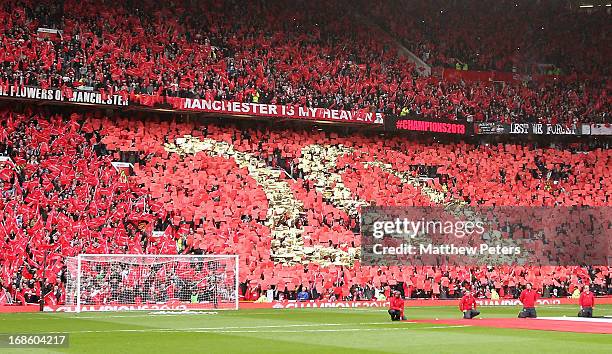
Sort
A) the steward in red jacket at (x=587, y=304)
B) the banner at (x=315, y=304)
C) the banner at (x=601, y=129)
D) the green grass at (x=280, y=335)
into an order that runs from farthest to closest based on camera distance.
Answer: the banner at (x=601, y=129), the banner at (x=315, y=304), the steward in red jacket at (x=587, y=304), the green grass at (x=280, y=335)

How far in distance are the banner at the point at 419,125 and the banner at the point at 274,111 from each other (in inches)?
26.6

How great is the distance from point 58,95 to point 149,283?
10.5 metres

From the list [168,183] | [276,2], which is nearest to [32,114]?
[168,183]

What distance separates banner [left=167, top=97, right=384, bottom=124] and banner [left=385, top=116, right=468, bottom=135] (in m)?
0.67

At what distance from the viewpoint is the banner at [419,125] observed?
50844 millimetres

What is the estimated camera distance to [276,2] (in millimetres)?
55875

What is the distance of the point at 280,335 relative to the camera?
2275 cm

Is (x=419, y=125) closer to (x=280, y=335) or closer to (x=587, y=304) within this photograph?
(x=587, y=304)

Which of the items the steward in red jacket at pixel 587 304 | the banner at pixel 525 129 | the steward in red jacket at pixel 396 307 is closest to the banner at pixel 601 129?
the banner at pixel 525 129

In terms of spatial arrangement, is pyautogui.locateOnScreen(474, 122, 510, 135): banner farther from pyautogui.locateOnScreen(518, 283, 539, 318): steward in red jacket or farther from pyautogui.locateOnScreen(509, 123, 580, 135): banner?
pyautogui.locateOnScreen(518, 283, 539, 318): steward in red jacket

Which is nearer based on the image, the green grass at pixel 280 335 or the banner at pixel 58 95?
the green grass at pixel 280 335

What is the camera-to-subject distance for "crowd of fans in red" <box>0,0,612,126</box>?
44.8 metres

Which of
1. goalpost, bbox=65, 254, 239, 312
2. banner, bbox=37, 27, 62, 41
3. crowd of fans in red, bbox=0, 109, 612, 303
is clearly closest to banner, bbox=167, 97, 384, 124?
crowd of fans in red, bbox=0, 109, 612, 303

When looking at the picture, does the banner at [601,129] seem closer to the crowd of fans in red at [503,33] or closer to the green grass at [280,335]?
the crowd of fans in red at [503,33]
